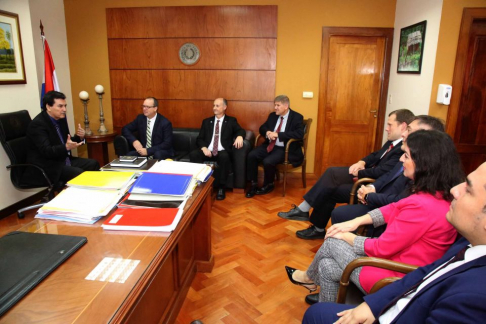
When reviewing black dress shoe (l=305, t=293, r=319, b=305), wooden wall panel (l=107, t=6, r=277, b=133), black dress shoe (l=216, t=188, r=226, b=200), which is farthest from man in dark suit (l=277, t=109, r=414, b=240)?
wooden wall panel (l=107, t=6, r=277, b=133)

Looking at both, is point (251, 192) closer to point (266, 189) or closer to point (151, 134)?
point (266, 189)

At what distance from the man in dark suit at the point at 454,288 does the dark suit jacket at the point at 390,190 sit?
2.83 ft

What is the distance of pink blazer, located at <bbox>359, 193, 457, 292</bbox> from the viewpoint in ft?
5.28

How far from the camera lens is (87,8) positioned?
4.96 meters

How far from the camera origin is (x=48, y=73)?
436cm

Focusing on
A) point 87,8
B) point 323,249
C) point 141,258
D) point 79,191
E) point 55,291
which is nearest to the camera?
point 55,291

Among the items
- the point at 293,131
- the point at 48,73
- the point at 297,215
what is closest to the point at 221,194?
the point at 297,215

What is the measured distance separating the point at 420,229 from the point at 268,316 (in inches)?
43.9

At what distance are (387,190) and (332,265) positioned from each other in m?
0.90

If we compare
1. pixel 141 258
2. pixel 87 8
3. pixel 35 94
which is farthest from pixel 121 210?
pixel 87 8

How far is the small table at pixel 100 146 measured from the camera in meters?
4.67

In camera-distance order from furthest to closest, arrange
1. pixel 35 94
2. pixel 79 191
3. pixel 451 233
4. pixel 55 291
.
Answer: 1. pixel 35 94
2. pixel 79 191
3. pixel 451 233
4. pixel 55 291

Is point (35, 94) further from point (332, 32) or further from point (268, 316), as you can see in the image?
point (332, 32)

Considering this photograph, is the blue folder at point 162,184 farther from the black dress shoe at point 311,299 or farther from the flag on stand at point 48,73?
the flag on stand at point 48,73
